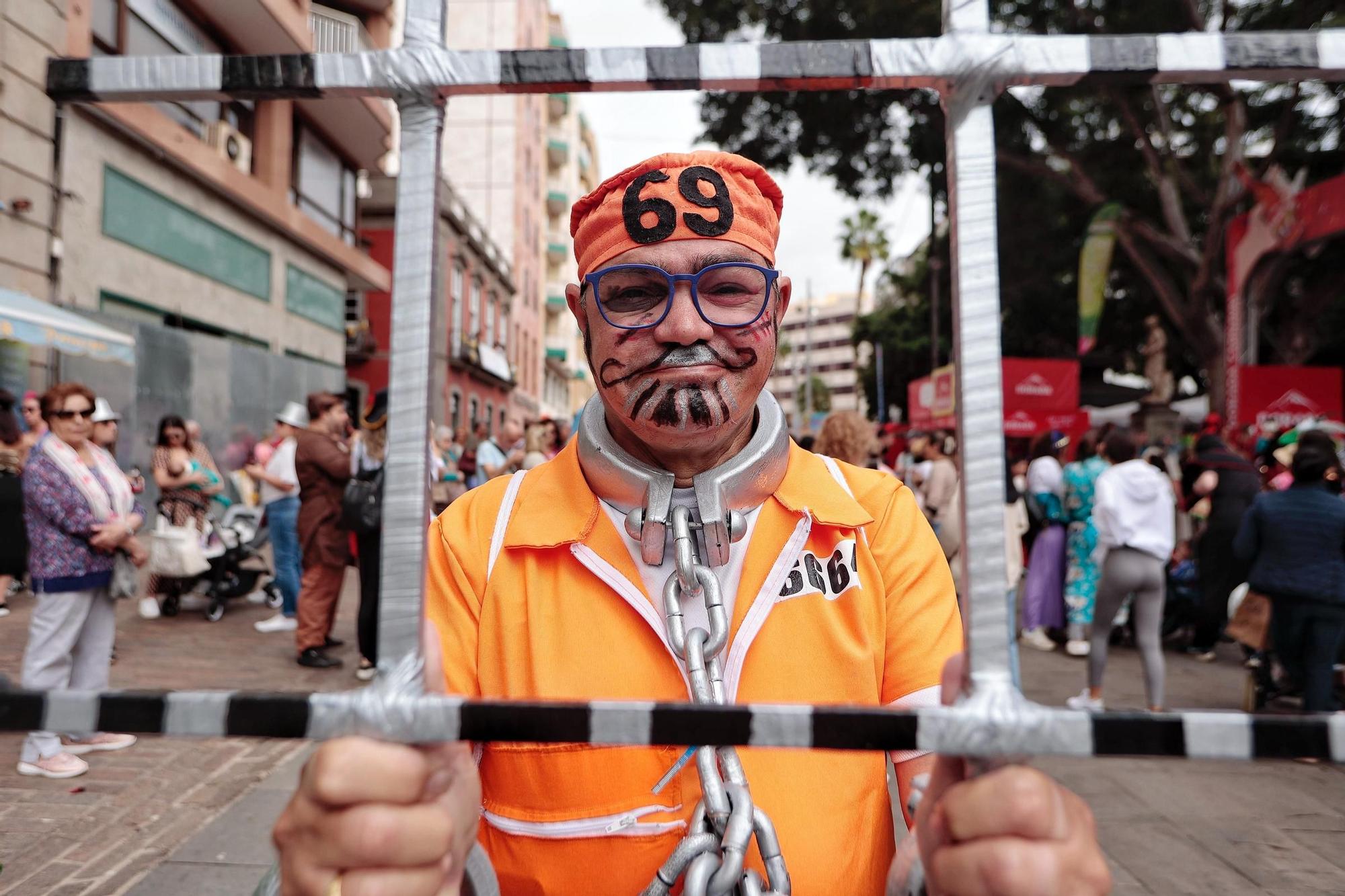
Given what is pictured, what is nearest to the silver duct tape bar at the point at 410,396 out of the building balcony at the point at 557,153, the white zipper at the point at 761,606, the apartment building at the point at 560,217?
the white zipper at the point at 761,606

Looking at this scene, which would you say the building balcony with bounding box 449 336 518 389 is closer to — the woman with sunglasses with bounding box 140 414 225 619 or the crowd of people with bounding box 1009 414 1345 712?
the woman with sunglasses with bounding box 140 414 225 619

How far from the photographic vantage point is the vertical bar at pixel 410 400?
29.7 inches

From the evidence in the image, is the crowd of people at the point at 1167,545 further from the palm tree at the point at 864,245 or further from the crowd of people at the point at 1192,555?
the palm tree at the point at 864,245

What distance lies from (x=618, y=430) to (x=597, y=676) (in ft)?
1.44

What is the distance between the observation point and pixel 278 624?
289 inches

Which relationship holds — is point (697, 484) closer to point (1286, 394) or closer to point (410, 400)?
point (410, 400)

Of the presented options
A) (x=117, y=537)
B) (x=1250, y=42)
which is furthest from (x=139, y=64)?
(x=117, y=537)

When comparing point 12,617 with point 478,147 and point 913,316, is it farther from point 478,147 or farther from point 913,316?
point 913,316

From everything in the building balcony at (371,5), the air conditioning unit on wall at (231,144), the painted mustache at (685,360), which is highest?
the air conditioning unit on wall at (231,144)

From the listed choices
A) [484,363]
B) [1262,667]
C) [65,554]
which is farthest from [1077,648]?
[484,363]

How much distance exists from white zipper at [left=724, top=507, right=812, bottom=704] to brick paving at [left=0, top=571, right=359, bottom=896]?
9.58ft

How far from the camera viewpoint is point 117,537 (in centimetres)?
414

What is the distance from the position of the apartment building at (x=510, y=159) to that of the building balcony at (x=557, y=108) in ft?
1.99

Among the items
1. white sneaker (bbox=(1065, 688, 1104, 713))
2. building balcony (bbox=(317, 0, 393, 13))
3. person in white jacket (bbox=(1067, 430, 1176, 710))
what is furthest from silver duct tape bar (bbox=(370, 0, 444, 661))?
person in white jacket (bbox=(1067, 430, 1176, 710))
